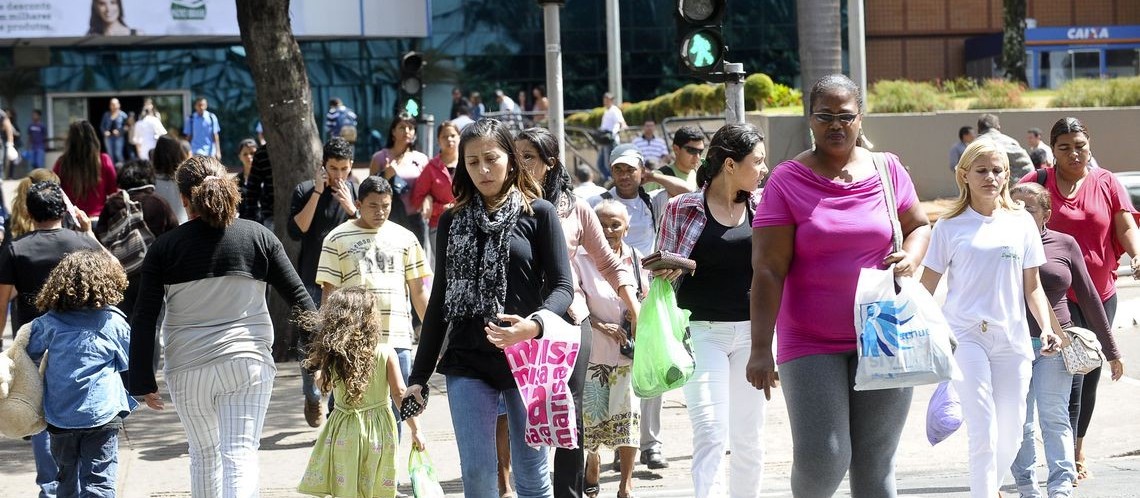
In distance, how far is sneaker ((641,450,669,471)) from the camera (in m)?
8.05

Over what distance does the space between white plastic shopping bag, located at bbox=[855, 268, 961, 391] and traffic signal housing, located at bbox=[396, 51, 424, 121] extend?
1245 cm

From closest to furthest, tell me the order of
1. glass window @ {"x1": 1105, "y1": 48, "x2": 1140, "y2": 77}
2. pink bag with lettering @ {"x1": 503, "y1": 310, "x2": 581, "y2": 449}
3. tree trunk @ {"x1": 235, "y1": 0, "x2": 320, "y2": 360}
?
pink bag with lettering @ {"x1": 503, "y1": 310, "x2": 581, "y2": 449} → tree trunk @ {"x1": 235, "y1": 0, "x2": 320, "y2": 360} → glass window @ {"x1": 1105, "y1": 48, "x2": 1140, "y2": 77}

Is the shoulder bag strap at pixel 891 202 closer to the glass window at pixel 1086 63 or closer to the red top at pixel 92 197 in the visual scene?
the red top at pixel 92 197

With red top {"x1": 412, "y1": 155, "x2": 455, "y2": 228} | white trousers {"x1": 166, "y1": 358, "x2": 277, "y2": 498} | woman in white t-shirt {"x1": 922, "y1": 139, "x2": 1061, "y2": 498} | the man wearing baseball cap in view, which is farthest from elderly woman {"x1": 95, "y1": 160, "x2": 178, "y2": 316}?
woman in white t-shirt {"x1": 922, "y1": 139, "x2": 1061, "y2": 498}

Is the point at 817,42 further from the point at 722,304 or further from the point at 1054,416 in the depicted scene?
the point at 722,304

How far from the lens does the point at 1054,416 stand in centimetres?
675

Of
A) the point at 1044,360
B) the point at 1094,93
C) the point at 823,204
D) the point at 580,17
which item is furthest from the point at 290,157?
the point at 580,17

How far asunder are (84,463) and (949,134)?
2034 centimetres

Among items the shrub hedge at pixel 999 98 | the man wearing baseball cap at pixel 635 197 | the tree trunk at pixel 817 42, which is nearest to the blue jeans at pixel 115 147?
the shrub hedge at pixel 999 98

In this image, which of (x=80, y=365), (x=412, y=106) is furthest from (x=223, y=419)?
(x=412, y=106)

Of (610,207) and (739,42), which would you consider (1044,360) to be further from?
(739,42)

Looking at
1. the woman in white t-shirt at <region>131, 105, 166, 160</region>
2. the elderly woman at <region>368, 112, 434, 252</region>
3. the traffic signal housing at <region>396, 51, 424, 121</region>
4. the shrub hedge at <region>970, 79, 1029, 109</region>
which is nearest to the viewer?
the elderly woman at <region>368, 112, 434, 252</region>

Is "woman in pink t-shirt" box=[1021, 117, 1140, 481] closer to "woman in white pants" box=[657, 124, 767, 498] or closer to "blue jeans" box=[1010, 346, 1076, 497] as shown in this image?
"blue jeans" box=[1010, 346, 1076, 497]

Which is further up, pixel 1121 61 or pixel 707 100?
pixel 1121 61
